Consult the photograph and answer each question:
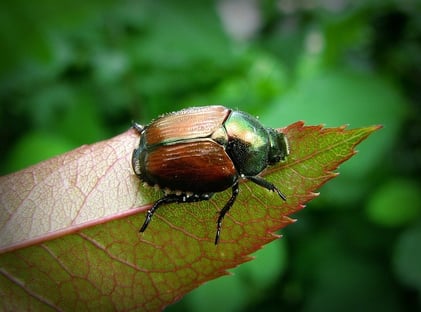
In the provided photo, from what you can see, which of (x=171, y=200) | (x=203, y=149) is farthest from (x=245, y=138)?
(x=171, y=200)

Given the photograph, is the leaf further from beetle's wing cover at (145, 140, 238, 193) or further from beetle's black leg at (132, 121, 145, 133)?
beetle's wing cover at (145, 140, 238, 193)

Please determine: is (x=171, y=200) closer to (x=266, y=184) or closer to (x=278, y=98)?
(x=266, y=184)

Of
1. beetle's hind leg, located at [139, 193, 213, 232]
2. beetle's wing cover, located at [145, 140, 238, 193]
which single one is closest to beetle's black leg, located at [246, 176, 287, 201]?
beetle's hind leg, located at [139, 193, 213, 232]

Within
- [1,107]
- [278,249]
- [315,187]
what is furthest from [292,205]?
[1,107]

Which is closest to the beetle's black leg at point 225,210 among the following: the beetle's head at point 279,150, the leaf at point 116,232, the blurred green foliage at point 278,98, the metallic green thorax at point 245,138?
the leaf at point 116,232

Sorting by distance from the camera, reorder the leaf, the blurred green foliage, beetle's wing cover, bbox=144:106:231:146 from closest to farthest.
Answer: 1. the leaf
2. beetle's wing cover, bbox=144:106:231:146
3. the blurred green foliage

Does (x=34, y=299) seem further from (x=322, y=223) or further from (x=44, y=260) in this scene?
(x=322, y=223)
